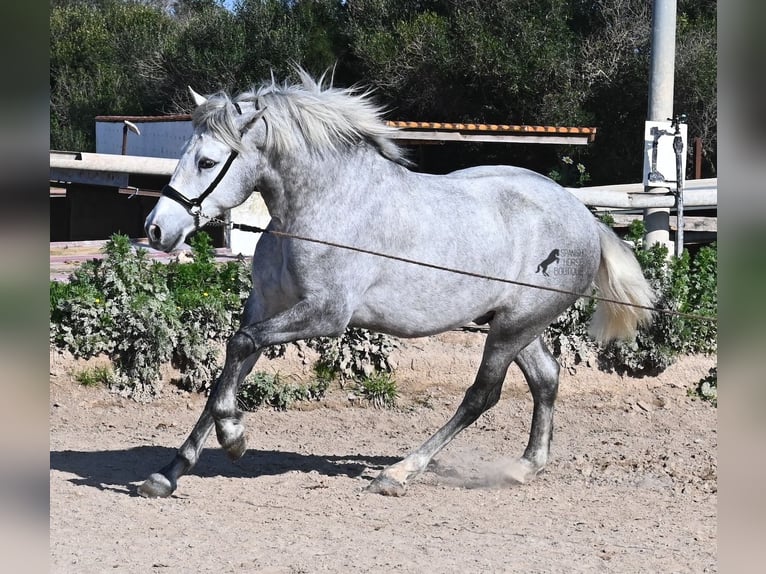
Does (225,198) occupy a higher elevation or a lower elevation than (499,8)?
lower

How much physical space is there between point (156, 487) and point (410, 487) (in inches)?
55.9

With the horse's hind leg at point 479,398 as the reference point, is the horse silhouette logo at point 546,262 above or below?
above

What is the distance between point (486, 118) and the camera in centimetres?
2106

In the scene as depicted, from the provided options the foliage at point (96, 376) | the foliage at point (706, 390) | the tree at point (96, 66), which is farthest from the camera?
the tree at point (96, 66)

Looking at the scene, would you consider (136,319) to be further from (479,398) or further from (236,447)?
(479,398)

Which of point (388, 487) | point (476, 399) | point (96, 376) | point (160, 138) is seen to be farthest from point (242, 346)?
point (160, 138)

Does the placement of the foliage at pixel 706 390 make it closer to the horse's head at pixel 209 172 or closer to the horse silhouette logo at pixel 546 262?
the horse silhouette logo at pixel 546 262

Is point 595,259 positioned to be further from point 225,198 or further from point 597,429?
point 225,198

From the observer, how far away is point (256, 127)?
4902mm

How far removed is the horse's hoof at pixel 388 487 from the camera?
5.42 m

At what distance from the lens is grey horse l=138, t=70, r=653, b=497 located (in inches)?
191

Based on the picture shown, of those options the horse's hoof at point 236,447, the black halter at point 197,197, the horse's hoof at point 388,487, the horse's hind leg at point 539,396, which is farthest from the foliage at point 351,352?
the black halter at point 197,197

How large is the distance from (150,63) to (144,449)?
66.5ft
